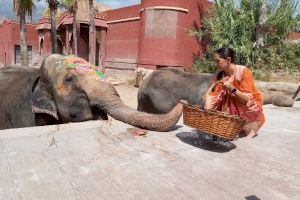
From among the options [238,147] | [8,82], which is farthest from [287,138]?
[8,82]

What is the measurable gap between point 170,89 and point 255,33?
9659mm

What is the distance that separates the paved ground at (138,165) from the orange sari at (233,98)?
0.35 metres

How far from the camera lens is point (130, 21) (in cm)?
2061

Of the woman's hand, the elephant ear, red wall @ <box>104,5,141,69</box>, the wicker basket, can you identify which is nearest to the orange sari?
the woman's hand

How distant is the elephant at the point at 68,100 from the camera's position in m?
4.45

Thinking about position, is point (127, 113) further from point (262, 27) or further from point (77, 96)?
point (262, 27)

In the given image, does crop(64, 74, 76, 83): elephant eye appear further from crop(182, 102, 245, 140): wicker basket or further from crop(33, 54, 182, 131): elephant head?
crop(182, 102, 245, 140): wicker basket

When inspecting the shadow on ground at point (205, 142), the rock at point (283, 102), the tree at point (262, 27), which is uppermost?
the tree at point (262, 27)

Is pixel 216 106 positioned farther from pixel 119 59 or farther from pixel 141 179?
pixel 119 59

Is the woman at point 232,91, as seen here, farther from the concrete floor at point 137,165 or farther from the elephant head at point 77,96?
the elephant head at point 77,96

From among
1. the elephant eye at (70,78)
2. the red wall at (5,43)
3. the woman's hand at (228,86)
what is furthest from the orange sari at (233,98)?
the red wall at (5,43)

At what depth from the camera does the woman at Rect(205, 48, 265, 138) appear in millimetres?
4047

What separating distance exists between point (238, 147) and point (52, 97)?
2.46 metres

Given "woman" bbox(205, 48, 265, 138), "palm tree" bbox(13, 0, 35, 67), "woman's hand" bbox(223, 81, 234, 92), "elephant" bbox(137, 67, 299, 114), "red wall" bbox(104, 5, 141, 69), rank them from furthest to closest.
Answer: "red wall" bbox(104, 5, 141, 69)
"palm tree" bbox(13, 0, 35, 67)
"elephant" bbox(137, 67, 299, 114)
"woman" bbox(205, 48, 265, 138)
"woman's hand" bbox(223, 81, 234, 92)
